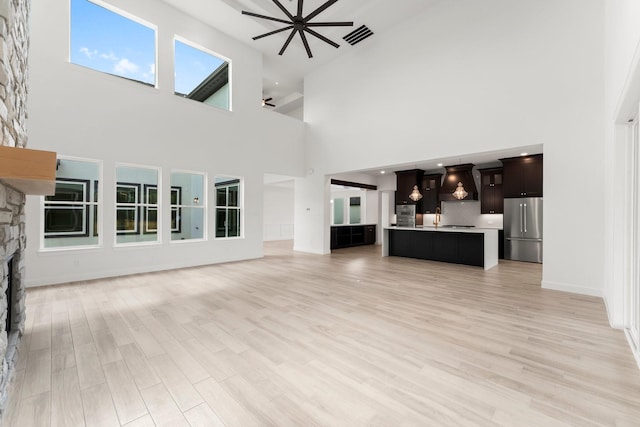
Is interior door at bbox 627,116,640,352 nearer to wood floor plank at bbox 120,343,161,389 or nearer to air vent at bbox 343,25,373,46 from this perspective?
wood floor plank at bbox 120,343,161,389

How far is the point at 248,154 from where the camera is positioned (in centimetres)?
723

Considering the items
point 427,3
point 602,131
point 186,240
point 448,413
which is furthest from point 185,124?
point 602,131

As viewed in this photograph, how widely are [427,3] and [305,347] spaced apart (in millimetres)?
7402

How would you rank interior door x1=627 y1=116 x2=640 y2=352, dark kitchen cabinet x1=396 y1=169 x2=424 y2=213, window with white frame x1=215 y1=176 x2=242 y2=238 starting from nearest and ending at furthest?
interior door x1=627 y1=116 x2=640 y2=352 < window with white frame x1=215 y1=176 x2=242 y2=238 < dark kitchen cabinet x1=396 y1=169 x2=424 y2=213

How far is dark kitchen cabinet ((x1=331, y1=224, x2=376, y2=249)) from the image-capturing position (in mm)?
9438

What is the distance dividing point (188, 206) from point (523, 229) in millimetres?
8568

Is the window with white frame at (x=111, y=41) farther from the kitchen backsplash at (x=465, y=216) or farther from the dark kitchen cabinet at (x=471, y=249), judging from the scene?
the kitchen backsplash at (x=465, y=216)

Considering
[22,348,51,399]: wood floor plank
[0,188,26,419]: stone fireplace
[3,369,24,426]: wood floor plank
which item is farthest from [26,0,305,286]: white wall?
[3,369,24,426]: wood floor plank

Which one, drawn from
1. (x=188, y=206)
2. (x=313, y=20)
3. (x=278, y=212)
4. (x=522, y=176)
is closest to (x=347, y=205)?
(x=278, y=212)

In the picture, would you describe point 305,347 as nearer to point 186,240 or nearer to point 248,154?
point 186,240

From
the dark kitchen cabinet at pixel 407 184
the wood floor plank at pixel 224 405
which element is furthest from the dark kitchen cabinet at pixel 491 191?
the wood floor plank at pixel 224 405

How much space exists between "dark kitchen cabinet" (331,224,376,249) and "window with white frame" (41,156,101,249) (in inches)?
252

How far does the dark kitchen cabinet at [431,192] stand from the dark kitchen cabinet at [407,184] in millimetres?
138

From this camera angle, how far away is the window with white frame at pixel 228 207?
6.79 m
